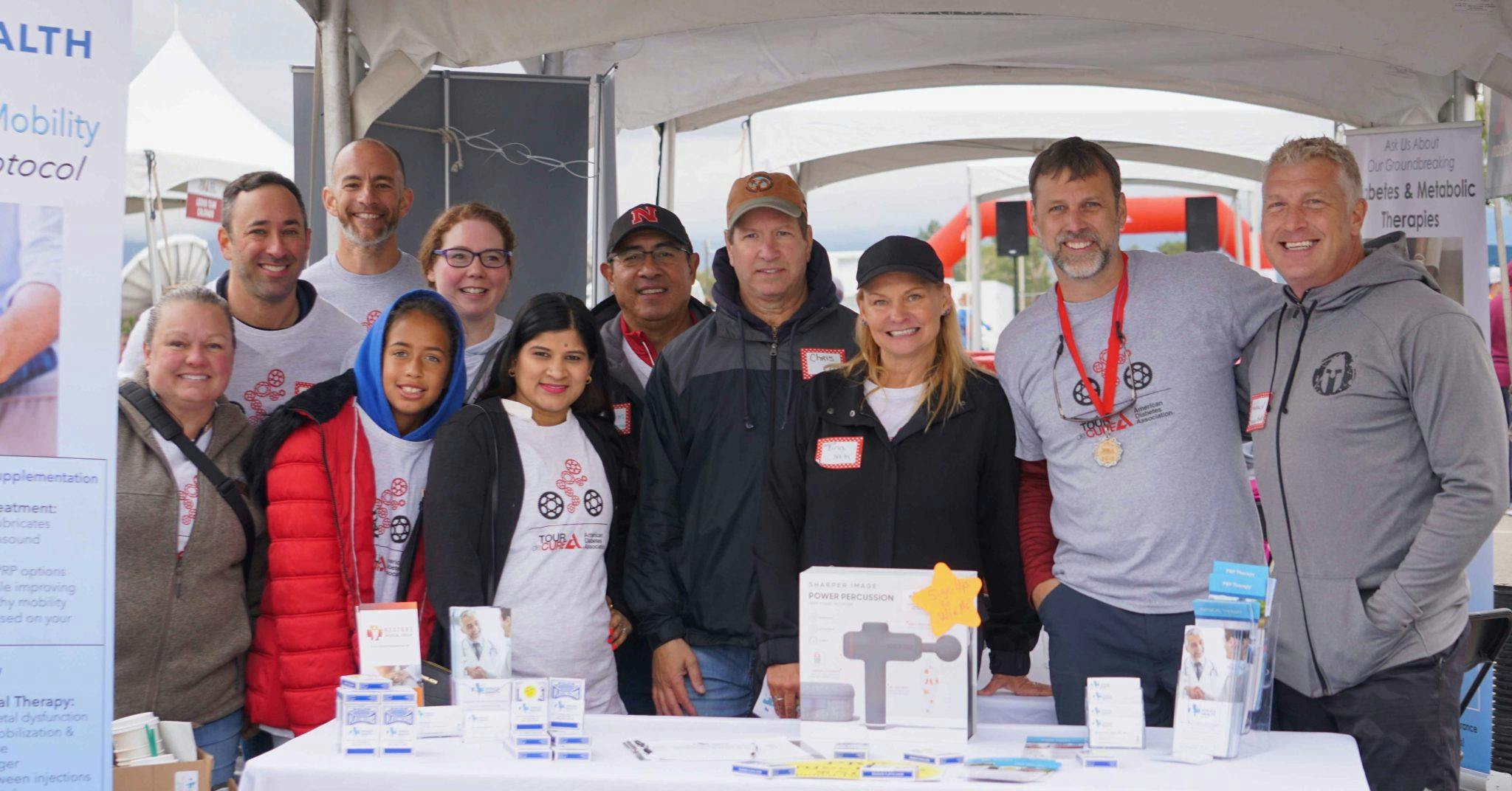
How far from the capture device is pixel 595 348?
2.89 m

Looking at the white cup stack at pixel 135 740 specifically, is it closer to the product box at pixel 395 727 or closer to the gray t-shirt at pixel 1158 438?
the product box at pixel 395 727

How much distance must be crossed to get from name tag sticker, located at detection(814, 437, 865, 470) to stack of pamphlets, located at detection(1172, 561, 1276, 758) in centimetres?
80

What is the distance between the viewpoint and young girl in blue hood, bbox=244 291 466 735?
8.43 ft

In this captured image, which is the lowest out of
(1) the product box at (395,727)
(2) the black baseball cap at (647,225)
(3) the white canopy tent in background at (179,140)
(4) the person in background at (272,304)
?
(1) the product box at (395,727)

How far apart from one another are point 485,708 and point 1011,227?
1315 cm

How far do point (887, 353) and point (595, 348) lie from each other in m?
0.69

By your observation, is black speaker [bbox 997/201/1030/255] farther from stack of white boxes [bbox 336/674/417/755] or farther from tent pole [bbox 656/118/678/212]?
stack of white boxes [bbox 336/674/417/755]

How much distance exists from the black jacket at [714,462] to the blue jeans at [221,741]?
90cm

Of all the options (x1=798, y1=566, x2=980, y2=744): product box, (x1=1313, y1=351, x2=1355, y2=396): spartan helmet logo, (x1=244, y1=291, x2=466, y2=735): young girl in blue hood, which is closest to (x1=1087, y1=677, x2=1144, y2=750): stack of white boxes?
(x1=798, y1=566, x2=980, y2=744): product box

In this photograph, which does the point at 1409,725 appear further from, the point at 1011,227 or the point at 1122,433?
the point at 1011,227

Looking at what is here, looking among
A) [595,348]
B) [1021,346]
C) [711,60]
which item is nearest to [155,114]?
[711,60]

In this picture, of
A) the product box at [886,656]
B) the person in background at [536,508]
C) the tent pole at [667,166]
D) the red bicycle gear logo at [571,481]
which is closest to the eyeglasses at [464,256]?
the person in background at [536,508]

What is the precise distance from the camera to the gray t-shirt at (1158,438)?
8.14 feet

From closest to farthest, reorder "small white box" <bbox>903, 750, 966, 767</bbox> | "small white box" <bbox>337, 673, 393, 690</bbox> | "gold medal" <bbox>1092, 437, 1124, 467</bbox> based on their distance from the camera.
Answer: "small white box" <bbox>903, 750, 966, 767</bbox>, "small white box" <bbox>337, 673, 393, 690</bbox>, "gold medal" <bbox>1092, 437, 1124, 467</bbox>
